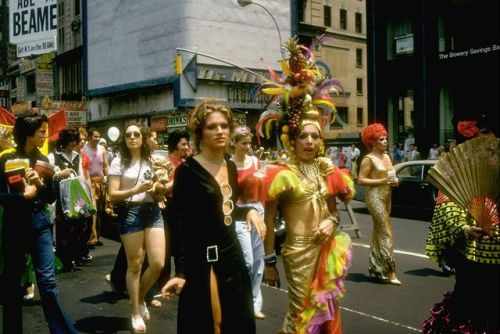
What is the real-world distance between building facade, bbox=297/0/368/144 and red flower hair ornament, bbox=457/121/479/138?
4657 cm

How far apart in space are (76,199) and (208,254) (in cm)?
390

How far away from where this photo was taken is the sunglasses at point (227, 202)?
377 cm

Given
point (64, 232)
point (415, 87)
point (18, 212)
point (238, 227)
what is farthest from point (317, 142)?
point (415, 87)

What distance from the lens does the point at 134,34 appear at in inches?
1729

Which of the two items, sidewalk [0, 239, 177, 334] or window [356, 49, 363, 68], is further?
window [356, 49, 363, 68]

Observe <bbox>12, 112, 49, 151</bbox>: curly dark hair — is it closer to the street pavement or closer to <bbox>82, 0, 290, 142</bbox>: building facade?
the street pavement

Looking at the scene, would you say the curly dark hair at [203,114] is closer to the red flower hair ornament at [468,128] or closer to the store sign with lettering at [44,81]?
the red flower hair ornament at [468,128]

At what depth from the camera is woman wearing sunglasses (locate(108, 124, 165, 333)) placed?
569 centimetres

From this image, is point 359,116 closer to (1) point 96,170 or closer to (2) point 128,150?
(1) point 96,170

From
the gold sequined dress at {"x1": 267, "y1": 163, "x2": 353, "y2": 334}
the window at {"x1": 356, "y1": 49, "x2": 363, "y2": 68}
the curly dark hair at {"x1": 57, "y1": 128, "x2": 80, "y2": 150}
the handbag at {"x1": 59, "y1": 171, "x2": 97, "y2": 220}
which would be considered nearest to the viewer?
the gold sequined dress at {"x1": 267, "y1": 163, "x2": 353, "y2": 334}

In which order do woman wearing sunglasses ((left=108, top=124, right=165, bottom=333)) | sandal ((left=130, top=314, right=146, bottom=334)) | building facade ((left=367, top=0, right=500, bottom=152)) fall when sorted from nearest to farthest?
sandal ((left=130, top=314, right=146, bottom=334))
woman wearing sunglasses ((left=108, top=124, right=165, bottom=333))
building facade ((left=367, top=0, right=500, bottom=152))

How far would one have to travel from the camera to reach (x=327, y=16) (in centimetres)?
5191

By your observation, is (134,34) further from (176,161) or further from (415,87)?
(176,161)

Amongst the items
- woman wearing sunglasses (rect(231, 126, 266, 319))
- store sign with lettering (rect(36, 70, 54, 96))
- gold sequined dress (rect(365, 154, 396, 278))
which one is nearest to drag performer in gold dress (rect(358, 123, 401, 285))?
gold sequined dress (rect(365, 154, 396, 278))
